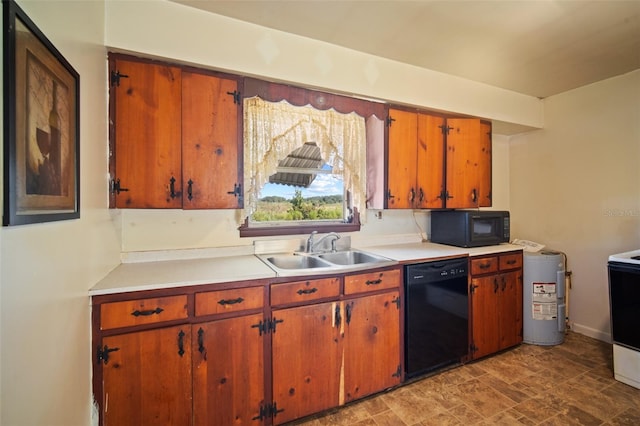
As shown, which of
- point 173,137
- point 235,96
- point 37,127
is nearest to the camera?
point 37,127

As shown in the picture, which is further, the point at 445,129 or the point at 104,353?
the point at 445,129

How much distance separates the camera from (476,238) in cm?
273

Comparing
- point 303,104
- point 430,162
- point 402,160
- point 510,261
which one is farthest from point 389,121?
point 510,261

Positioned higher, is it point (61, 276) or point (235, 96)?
point (235, 96)

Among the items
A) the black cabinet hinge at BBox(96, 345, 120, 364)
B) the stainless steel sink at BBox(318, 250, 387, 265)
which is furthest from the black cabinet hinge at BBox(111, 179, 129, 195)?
the stainless steel sink at BBox(318, 250, 387, 265)

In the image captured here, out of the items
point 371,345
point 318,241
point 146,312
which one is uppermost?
point 318,241

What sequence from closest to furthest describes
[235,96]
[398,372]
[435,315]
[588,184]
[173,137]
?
[173,137]
[235,96]
[398,372]
[435,315]
[588,184]

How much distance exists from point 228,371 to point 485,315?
223cm

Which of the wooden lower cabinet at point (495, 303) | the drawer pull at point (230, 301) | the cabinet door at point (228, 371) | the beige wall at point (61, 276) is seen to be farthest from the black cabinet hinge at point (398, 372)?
the beige wall at point (61, 276)

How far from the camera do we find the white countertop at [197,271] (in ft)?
4.97

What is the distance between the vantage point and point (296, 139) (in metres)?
2.32

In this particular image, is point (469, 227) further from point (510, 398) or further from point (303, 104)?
point (303, 104)

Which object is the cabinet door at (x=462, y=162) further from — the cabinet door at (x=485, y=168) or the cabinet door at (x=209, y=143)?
the cabinet door at (x=209, y=143)

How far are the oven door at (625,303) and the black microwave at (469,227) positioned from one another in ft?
2.80
